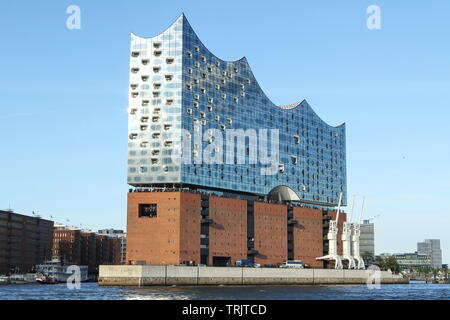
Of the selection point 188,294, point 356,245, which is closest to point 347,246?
point 356,245

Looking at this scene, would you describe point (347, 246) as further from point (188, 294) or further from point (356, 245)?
point (188, 294)

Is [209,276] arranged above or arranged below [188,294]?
below

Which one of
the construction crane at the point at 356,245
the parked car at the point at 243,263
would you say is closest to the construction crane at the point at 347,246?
the construction crane at the point at 356,245

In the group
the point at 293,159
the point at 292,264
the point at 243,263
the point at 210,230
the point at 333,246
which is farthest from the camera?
the point at 333,246

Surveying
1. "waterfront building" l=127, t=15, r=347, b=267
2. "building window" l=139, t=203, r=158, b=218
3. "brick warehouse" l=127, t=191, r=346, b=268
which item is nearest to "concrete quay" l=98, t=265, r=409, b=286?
"brick warehouse" l=127, t=191, r=346, b=268

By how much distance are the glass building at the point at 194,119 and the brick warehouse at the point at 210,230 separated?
4963 mm

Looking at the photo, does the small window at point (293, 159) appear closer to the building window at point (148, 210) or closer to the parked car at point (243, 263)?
the parked car at point (243, 263)

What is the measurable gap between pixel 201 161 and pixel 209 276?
25732mm

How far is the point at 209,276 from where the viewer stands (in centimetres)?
13825

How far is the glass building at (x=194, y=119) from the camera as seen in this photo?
142 metres
